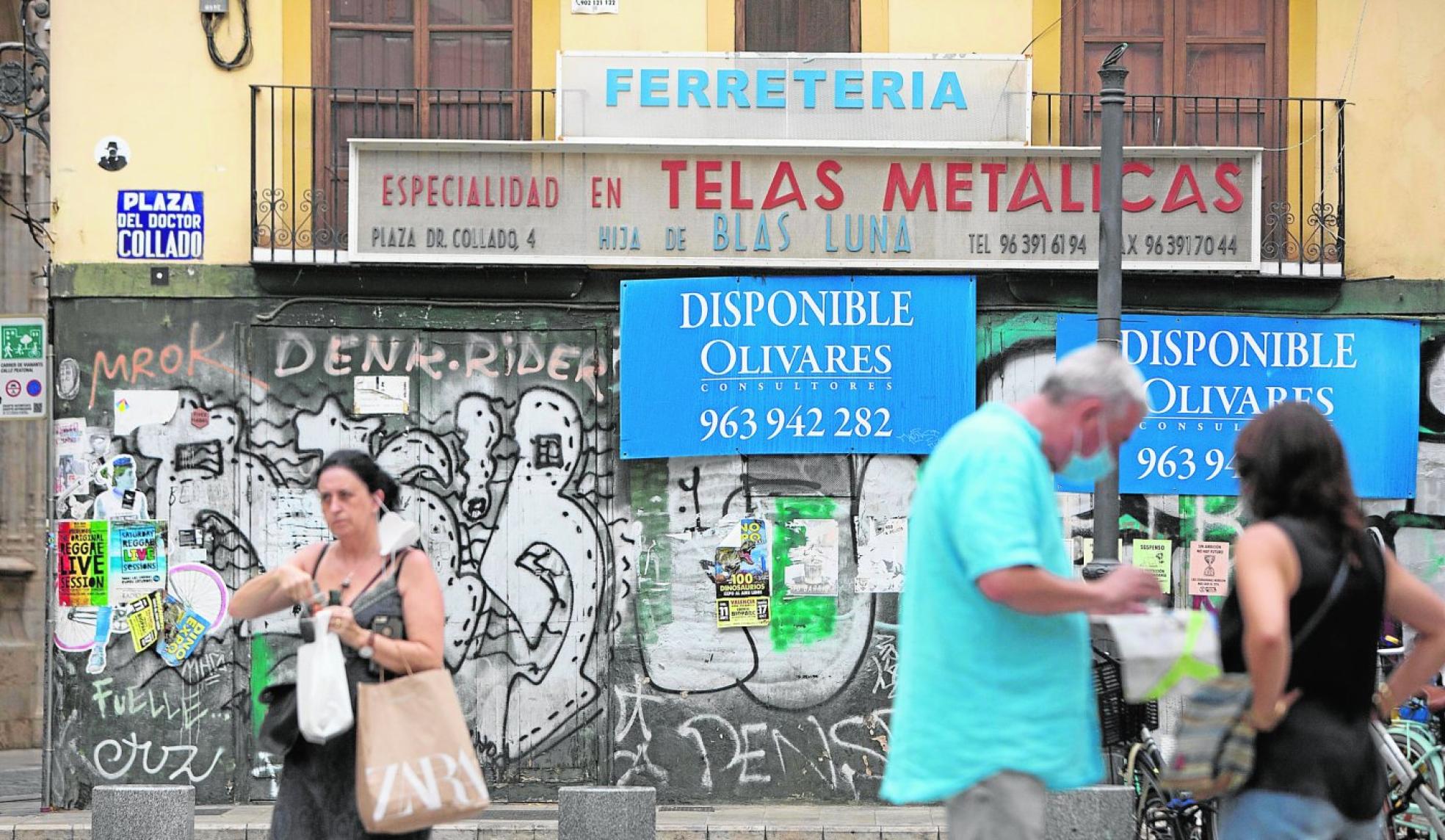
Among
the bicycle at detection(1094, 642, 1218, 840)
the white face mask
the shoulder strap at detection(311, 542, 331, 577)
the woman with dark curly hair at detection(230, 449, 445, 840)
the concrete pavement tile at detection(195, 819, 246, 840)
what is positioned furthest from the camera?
the concrete pavement tile at detection(195, 819, 246, 840)

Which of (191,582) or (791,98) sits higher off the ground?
(791,98)

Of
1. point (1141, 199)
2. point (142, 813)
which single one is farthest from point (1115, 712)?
point (142, 813)

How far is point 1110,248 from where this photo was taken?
9234 mm

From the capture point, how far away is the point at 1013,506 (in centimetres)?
384

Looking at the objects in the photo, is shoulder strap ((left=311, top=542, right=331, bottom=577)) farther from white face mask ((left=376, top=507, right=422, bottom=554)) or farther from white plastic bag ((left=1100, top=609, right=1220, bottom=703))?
white plastic bag ((left=1100, top=609, right=1220, bottom=703))

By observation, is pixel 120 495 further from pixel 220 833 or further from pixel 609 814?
pixel 609 814

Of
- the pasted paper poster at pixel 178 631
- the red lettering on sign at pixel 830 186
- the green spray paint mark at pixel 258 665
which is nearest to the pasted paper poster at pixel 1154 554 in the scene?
the red lettering on sign at pixel 830 186

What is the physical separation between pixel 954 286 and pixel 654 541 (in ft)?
7.67

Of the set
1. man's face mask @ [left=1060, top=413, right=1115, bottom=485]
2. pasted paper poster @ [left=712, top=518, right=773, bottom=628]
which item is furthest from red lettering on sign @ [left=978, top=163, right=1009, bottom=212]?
man's face mask @ [left=1060, top=413, right=1115, bottom=485]

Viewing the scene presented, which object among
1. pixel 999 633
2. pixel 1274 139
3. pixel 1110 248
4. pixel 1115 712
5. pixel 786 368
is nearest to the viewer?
pixel 999 633

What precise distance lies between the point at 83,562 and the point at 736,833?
426 centimetres

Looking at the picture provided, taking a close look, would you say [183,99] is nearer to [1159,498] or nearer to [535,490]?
[535,490]

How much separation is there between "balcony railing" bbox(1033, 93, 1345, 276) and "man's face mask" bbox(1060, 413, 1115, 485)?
6.83m

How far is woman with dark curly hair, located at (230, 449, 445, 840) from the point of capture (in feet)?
16.9
